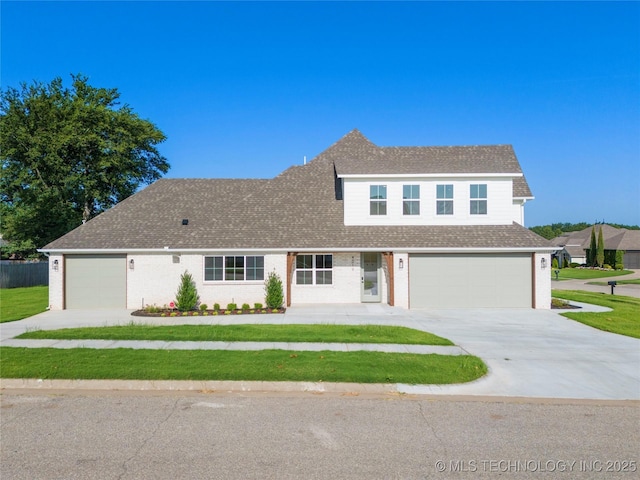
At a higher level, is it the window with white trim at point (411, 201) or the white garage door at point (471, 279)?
the window with white trim at point (411, 201)

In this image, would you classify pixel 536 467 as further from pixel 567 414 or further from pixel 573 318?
pixel 573 318

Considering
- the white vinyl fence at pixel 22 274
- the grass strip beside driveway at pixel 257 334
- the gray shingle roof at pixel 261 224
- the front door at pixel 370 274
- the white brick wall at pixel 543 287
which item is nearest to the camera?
the grass strip beside driveway at pixel 257 334

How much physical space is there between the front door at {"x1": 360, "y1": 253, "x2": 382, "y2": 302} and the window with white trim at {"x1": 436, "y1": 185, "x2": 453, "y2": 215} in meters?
3.45

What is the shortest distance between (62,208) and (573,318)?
3361cm

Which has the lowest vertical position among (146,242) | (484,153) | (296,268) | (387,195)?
(296,268)

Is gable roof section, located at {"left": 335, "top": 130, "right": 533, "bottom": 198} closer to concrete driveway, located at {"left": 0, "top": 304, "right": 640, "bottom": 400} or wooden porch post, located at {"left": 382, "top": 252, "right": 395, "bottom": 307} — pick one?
wooden porch post, located at {"left": 382, "top": 252, "right": 395, "bottom": 307}

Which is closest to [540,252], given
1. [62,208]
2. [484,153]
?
[484,153]

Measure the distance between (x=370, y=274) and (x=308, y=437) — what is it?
13117 millimetres

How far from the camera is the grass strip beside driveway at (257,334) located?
1088 centimetres

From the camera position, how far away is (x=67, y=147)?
106 feet

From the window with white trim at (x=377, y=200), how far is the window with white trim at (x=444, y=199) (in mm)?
2319

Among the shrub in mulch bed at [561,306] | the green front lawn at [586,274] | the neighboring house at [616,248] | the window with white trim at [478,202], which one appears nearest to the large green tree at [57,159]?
the window with white trim at [478,202]

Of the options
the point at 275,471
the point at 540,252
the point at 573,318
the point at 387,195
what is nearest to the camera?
the point at 275,471

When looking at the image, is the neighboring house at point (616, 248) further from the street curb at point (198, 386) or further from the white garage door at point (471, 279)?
the street curb at point (198, 386)
